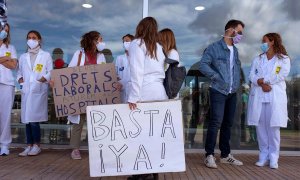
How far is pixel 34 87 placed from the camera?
7016 mm

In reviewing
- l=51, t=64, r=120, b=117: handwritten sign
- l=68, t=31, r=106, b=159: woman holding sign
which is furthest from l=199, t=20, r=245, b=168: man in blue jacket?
l=68, t=31, r=106, b=159: woman holding sign

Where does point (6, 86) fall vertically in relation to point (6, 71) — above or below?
below

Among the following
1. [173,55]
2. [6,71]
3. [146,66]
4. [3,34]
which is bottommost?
[146,66]

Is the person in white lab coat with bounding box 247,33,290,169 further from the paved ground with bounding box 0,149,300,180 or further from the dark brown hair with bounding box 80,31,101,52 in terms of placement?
the dark brown hair with bounding box 80,31,101,52

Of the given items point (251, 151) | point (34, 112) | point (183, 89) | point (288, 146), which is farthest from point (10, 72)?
point (288, 146)

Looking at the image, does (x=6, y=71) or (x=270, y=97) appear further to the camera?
(x=6, y=71)

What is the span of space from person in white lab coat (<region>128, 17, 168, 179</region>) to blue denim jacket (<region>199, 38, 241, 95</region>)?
1.43m

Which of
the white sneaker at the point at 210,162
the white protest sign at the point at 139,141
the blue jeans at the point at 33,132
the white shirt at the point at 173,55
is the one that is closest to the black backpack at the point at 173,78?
the white protest sign at the point at 139,141

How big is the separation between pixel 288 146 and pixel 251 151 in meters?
0.87

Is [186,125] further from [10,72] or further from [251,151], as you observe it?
[10,72]

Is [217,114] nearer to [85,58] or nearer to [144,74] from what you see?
[144,74]

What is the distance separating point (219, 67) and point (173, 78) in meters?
1.50

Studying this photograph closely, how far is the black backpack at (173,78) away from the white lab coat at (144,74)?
5 cm

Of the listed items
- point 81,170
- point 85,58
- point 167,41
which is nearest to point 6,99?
point 85,58
